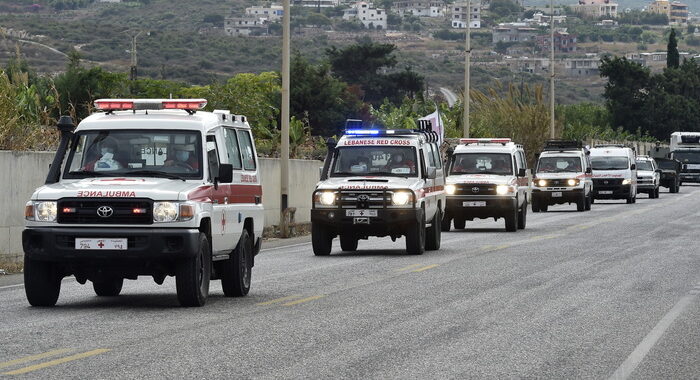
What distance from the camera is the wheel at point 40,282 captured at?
16.6 metres

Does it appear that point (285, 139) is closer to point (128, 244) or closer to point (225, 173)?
point (225, 173)

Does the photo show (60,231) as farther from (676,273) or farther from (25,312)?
(676,273)

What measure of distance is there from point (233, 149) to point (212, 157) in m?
1.16

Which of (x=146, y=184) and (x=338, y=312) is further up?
(x=146, y=184)

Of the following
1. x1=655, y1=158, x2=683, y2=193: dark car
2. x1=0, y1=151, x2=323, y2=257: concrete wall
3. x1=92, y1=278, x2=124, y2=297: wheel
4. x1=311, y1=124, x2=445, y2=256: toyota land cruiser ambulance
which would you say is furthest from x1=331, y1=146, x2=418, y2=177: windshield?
x1=655, y1=158, x2=683, y2=193: dark car

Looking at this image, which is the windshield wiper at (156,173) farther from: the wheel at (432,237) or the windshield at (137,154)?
the wheel at (432,237)

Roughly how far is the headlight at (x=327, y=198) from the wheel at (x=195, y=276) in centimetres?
1005

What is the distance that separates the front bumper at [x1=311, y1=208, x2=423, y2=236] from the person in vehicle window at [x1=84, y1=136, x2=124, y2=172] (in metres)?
9.78

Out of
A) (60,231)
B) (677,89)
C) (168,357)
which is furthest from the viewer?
(677,89)

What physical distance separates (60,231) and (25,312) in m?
A: 0.96

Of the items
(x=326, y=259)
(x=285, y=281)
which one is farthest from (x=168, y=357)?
(x=326, y=259)

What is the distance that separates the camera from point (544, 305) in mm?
17578

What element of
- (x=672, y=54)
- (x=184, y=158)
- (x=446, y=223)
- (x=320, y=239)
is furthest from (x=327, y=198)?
(x=672, y=54)

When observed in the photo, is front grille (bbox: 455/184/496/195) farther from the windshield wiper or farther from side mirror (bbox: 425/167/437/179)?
the windshield wiper
